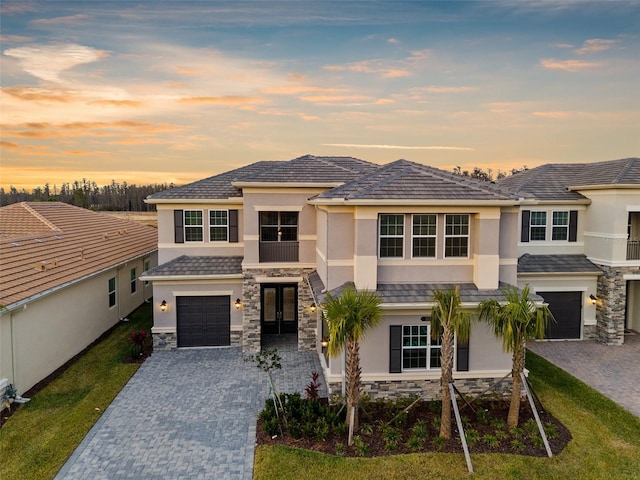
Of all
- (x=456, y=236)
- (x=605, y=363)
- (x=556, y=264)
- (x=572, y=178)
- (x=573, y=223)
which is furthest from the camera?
(x=572, y=178)

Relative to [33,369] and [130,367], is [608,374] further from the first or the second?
[33,369]

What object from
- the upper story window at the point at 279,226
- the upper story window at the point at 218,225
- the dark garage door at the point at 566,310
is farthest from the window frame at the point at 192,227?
the dark garage door at the point at 566,310

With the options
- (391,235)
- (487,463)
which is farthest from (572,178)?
(487,463)

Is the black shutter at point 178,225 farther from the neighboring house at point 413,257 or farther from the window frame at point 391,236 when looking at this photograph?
the window frame at point 391,236

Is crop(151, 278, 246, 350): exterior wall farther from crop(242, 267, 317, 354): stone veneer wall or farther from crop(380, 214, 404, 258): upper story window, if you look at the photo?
crop(380, 214, 404, 258): upper story window

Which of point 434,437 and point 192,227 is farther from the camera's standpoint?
point 192,227

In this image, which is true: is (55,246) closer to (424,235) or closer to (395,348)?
(395,348)
